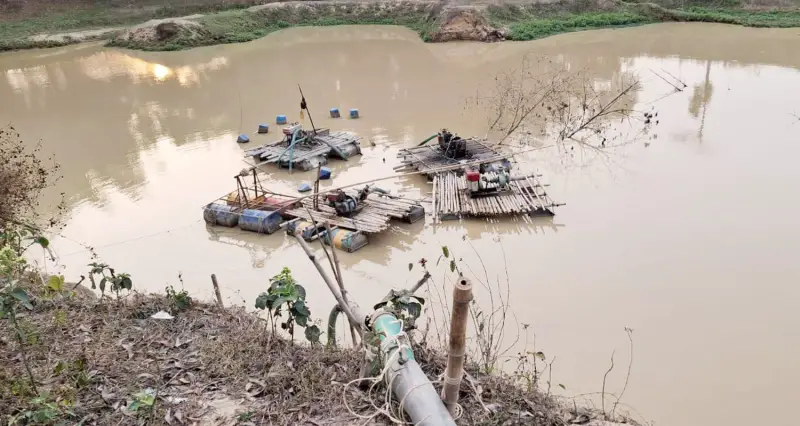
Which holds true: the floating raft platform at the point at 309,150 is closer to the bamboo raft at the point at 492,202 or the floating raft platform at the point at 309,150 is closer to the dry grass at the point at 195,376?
the bamboo raft at the point at 492,202

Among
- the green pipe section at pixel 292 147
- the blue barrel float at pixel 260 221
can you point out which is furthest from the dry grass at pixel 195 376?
the green pipe section at pixel 292 147

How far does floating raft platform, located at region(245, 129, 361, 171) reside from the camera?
1023cm

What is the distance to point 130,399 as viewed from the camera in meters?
3.38

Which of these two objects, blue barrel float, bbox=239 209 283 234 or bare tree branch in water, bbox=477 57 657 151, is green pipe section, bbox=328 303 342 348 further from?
bare tree branch in water, bbox=477 57 657 151

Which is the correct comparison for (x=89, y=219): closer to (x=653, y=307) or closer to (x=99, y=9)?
(x=653, y=307)

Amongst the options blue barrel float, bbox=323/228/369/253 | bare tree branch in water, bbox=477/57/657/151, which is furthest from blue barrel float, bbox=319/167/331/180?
bare tree branch in water, bbox=477/57/657/151

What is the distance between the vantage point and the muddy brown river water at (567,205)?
17.9 ft

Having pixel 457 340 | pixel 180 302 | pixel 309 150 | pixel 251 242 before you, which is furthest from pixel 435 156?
pixel 457 340

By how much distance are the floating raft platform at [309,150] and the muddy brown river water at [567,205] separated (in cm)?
27

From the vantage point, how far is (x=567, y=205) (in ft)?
27.5

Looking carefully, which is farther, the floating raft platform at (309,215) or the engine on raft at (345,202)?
the engine on raft at (345,202)

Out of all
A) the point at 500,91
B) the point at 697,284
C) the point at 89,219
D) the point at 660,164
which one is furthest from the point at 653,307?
the point at 500,91

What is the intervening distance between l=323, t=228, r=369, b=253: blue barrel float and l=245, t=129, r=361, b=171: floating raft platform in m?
2.78

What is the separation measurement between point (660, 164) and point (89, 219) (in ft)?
29.8
